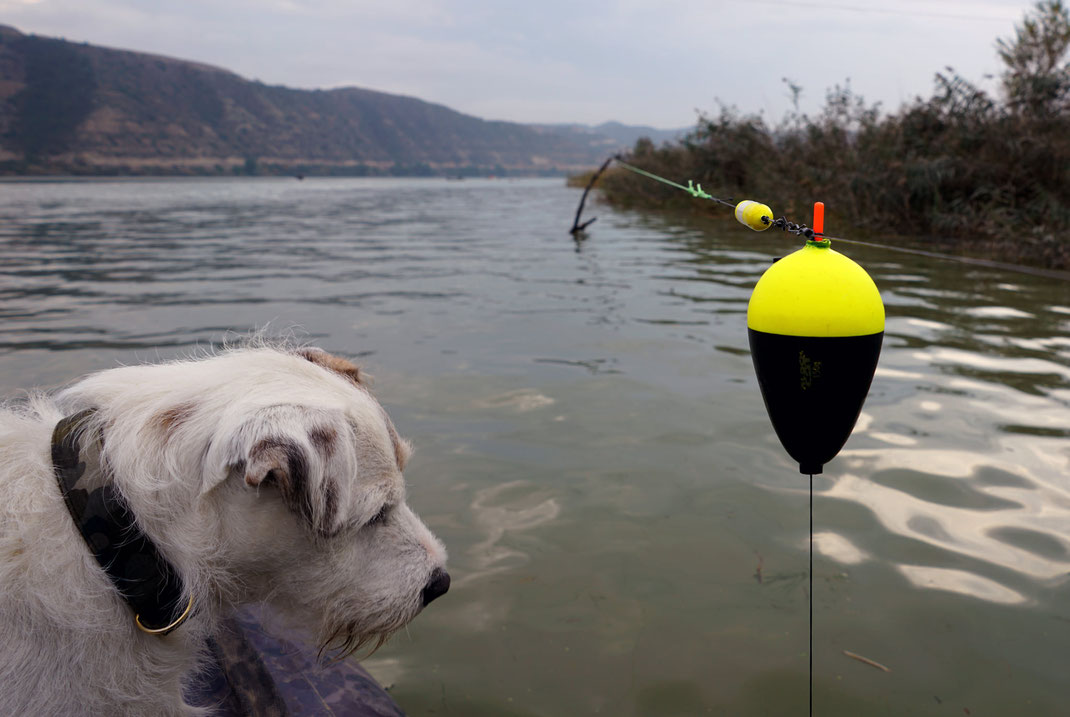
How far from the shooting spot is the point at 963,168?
17094 mm

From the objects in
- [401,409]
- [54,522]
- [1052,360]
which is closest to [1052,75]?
[1052,360]

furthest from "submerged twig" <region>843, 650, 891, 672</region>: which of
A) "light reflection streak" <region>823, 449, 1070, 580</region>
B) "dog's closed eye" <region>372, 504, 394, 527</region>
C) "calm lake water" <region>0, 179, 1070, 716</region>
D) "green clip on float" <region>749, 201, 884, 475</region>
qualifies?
"dog's closed eye" <region>372, 504, 394, 527</region>

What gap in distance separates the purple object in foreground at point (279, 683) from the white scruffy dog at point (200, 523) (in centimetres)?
40

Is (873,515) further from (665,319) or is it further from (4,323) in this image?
(4,323)

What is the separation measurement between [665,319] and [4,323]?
973cm

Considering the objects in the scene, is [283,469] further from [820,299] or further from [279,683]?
[820,299]

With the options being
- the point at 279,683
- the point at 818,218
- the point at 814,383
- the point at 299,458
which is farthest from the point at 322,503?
the point at 818,218

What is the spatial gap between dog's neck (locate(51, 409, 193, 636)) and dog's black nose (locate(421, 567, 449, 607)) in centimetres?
76

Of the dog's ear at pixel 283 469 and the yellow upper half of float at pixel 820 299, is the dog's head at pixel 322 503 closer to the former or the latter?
the dog's ear at pixel 283 469

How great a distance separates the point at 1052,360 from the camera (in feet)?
25.8

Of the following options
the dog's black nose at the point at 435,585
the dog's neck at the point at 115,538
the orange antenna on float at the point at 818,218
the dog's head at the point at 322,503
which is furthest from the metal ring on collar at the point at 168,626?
the orange antenna on float at the point at 818,218

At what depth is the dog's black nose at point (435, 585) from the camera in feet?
8.23

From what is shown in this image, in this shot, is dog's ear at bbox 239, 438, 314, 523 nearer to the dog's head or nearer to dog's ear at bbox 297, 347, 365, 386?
the dog's head

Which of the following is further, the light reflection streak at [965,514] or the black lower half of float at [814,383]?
the light reflection streak at [965,514]
